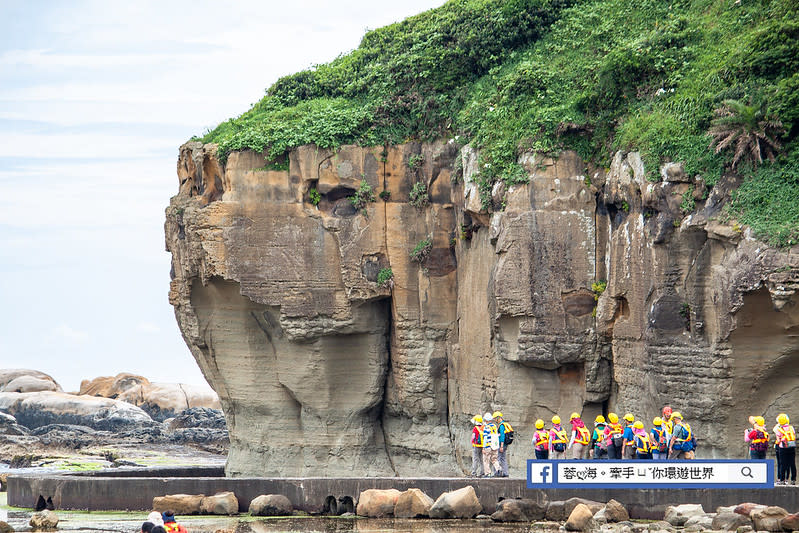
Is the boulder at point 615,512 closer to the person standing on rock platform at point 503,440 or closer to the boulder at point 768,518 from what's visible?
the boulder at point 768,518

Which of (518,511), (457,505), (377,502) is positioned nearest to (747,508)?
(518,511)

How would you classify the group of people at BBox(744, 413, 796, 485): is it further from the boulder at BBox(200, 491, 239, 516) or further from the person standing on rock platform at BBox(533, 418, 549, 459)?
the boulder at BBox(200, 491, 239, 516)

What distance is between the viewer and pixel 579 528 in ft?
79.9

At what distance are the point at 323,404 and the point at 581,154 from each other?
11.6 metres

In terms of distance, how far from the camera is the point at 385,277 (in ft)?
122

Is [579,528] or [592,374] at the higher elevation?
[592,374]

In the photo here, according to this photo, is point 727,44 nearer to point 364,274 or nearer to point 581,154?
point 581,154

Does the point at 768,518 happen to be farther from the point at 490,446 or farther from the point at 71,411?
the point at 71,411

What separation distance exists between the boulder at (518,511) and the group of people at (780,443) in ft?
15.3

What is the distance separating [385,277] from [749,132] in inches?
526

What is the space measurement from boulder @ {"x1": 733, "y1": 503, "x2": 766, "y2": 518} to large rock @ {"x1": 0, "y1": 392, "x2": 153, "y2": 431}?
44.0 meters

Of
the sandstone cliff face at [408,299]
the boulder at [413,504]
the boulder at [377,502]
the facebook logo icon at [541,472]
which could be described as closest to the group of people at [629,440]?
the sandstone cliff face at [408,299]

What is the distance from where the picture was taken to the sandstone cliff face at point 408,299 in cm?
3127

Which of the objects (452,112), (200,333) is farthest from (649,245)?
(200,333)
